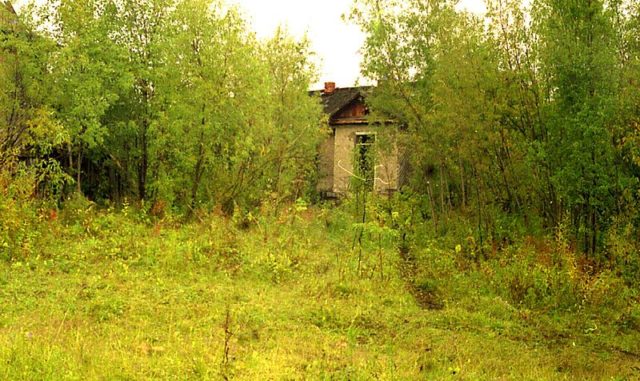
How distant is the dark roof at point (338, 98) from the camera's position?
2677cm

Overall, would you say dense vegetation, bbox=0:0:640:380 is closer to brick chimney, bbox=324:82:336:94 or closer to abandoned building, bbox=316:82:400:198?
abandoned building, bbox=316:82:400:198

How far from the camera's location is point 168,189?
15344mm

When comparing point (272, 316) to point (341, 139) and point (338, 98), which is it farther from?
point (338, 98)

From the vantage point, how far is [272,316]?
25.8 ft

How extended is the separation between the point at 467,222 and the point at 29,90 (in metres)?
10.8

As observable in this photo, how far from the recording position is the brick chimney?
1240 inches

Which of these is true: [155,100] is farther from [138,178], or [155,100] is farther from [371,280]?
[371,280]

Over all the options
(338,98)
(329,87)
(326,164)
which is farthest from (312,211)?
(329,87)

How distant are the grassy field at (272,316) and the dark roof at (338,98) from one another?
49.2 feet

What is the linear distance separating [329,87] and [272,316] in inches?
980

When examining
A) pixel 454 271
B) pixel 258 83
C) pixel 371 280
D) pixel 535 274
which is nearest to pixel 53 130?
pixel 258 83

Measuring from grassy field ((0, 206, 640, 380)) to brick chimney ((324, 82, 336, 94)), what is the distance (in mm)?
19839

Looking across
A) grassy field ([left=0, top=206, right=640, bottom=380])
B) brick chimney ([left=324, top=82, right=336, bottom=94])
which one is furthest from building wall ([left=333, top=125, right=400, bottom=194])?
grassy field ([left=0, top=206, right=640, bottom=380])

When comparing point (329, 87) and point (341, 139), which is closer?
point (341, 139)
